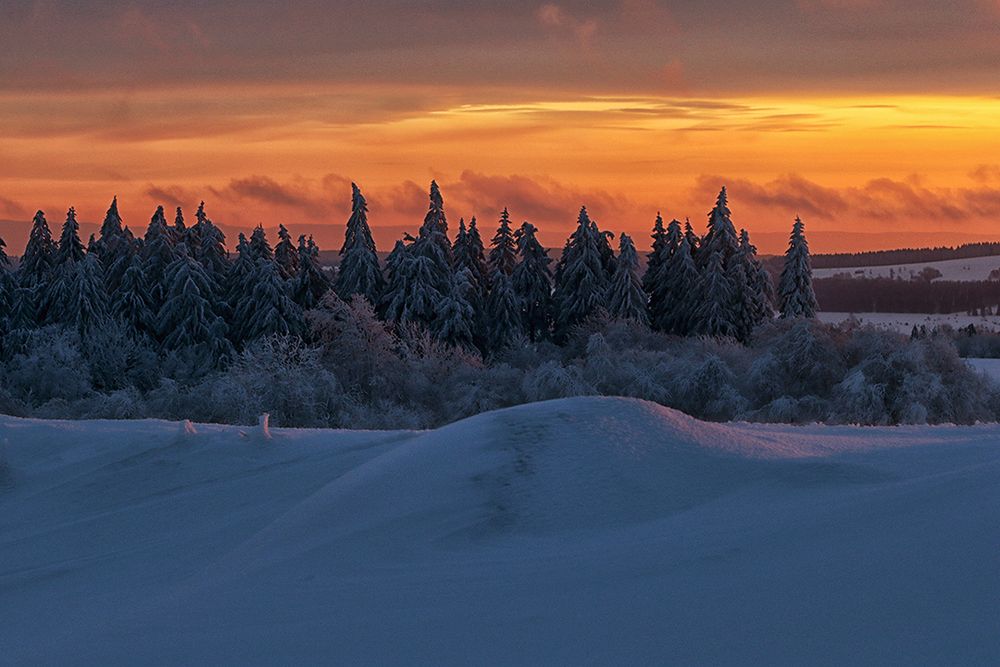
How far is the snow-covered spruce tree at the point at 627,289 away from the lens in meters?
57.8

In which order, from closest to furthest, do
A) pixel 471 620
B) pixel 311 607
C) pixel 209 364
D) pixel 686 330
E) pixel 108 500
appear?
pixel 471 620, pixel 311 607, pixel 108 500, pixel 209 364, pixel 686 330

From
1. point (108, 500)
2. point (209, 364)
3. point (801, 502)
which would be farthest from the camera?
point (209, 364)

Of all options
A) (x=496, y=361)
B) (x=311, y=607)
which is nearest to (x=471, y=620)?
(x=311, y=607)

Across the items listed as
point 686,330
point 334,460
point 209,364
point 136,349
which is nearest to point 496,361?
point 686,330

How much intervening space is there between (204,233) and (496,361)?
21.3 meters

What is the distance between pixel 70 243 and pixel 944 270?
147 meters

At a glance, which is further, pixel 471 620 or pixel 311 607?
pixel 311 607

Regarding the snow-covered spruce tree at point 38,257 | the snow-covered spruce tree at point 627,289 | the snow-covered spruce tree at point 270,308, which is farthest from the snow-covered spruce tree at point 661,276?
the snow-covered spruce tree at point 38,257

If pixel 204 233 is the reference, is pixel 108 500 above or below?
below

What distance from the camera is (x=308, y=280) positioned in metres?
58.9

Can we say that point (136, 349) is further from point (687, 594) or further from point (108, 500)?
point (687, 594)

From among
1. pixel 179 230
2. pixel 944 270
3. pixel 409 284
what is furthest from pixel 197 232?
pixel 944 270

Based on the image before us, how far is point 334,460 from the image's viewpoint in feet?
35.3

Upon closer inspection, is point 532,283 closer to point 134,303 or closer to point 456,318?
point 456,318
